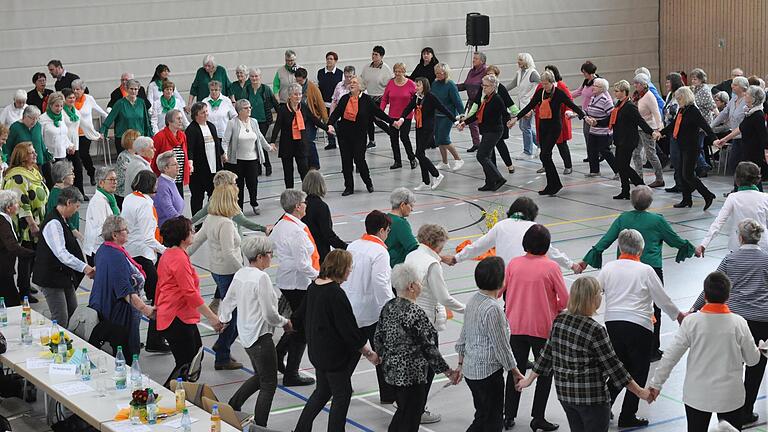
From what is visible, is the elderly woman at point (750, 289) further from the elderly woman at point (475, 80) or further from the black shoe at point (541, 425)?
the elderly woman at point (475, 80)

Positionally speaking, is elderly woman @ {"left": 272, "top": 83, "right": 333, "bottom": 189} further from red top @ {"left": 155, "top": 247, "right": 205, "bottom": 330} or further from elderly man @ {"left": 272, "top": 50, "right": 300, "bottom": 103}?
red top @ {"left": 155, "top": 247, "right": 205, "bottom": 330}

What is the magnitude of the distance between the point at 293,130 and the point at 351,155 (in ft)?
4.08

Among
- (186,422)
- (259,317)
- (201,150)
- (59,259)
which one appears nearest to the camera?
(186,422)

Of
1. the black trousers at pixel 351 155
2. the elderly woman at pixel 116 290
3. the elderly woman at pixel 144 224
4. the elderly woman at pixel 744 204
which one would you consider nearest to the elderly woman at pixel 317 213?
the elderly woman at pixel 144 224

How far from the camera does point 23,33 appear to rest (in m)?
21.5

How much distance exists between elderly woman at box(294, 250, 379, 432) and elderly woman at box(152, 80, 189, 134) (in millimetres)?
9951

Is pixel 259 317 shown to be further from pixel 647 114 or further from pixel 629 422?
pixel 647 114

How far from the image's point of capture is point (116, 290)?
8.95 meters

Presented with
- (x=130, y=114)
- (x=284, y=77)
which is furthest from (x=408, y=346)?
(x=284, y=77)

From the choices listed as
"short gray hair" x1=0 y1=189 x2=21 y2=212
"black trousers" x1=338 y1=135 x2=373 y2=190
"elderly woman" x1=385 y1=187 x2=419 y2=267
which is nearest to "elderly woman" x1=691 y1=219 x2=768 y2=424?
"elderly woman" x1=385 y1=187 x2=419 y2=267

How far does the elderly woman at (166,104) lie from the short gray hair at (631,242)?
399 inches

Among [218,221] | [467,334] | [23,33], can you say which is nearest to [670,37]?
[23,33]

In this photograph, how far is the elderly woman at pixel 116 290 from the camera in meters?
8.91

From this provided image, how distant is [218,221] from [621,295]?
3.74 m
